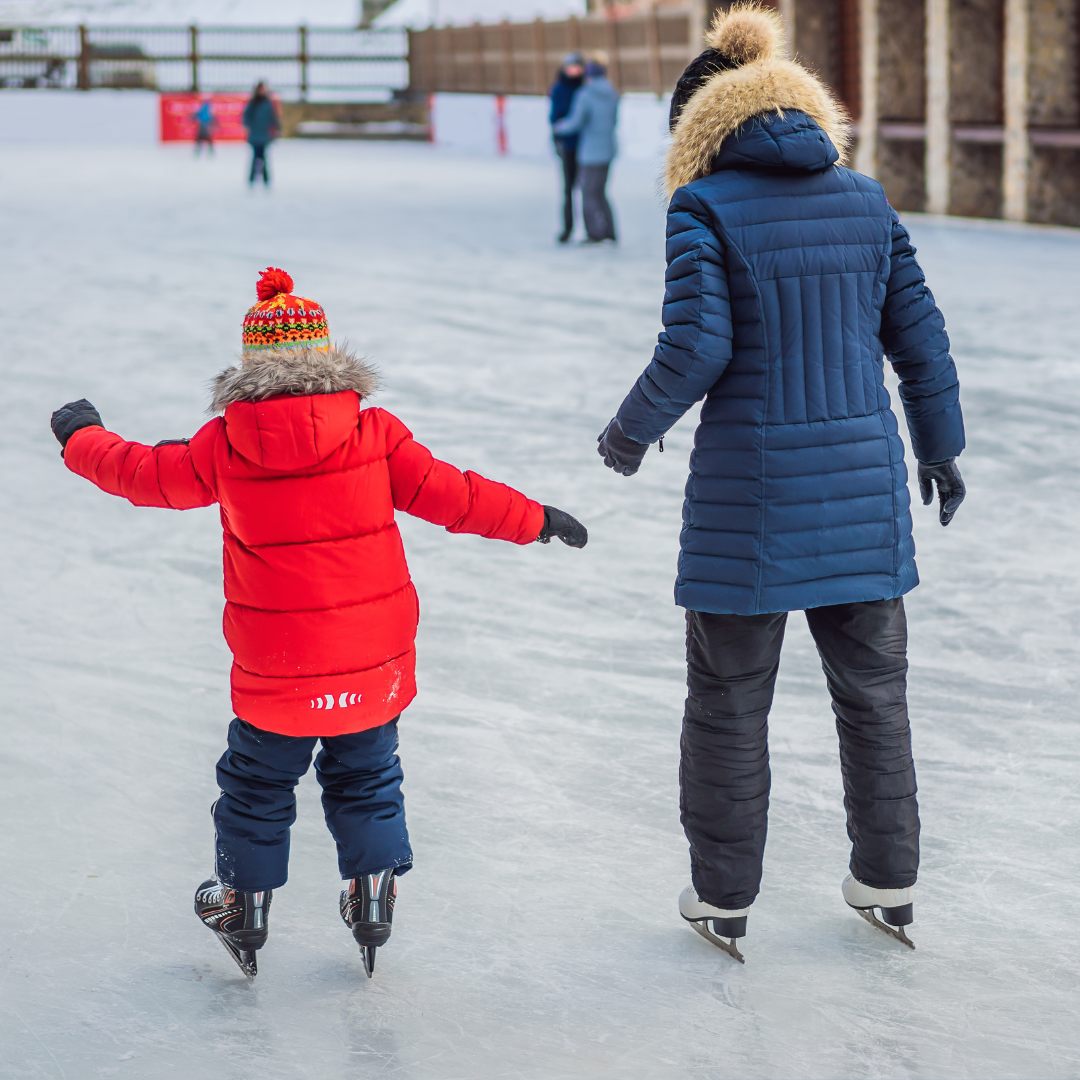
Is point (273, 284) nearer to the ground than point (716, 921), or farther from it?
farther from it

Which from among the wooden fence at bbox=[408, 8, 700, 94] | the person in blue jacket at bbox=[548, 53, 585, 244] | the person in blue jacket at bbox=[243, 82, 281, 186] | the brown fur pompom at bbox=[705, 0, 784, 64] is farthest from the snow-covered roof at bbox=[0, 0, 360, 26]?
the brown fur pompom at bbox=[705, 0, 784, 64]

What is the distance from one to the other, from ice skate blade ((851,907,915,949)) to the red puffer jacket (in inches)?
35.6

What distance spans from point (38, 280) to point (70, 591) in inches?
268

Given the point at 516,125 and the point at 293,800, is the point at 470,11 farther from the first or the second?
the point at 293,800

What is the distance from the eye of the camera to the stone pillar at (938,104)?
50.5 feet

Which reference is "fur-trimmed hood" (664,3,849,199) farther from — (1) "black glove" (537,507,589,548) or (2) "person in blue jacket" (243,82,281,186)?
(2) "person in blue jacket" (243,82,281,186)

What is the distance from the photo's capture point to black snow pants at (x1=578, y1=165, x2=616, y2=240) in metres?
12.6

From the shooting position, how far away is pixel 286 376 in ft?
7.27

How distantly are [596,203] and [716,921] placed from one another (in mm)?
10862

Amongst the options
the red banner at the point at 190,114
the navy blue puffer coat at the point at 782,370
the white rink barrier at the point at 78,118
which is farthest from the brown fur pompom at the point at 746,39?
the white rink barrier at the point at 78,118

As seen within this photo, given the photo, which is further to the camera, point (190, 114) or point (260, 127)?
point (190, 114)

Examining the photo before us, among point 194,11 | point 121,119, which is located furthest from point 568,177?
point 194,11

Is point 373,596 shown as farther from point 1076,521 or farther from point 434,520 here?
point 1076,521

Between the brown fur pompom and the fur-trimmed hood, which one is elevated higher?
the brown fur pompom
